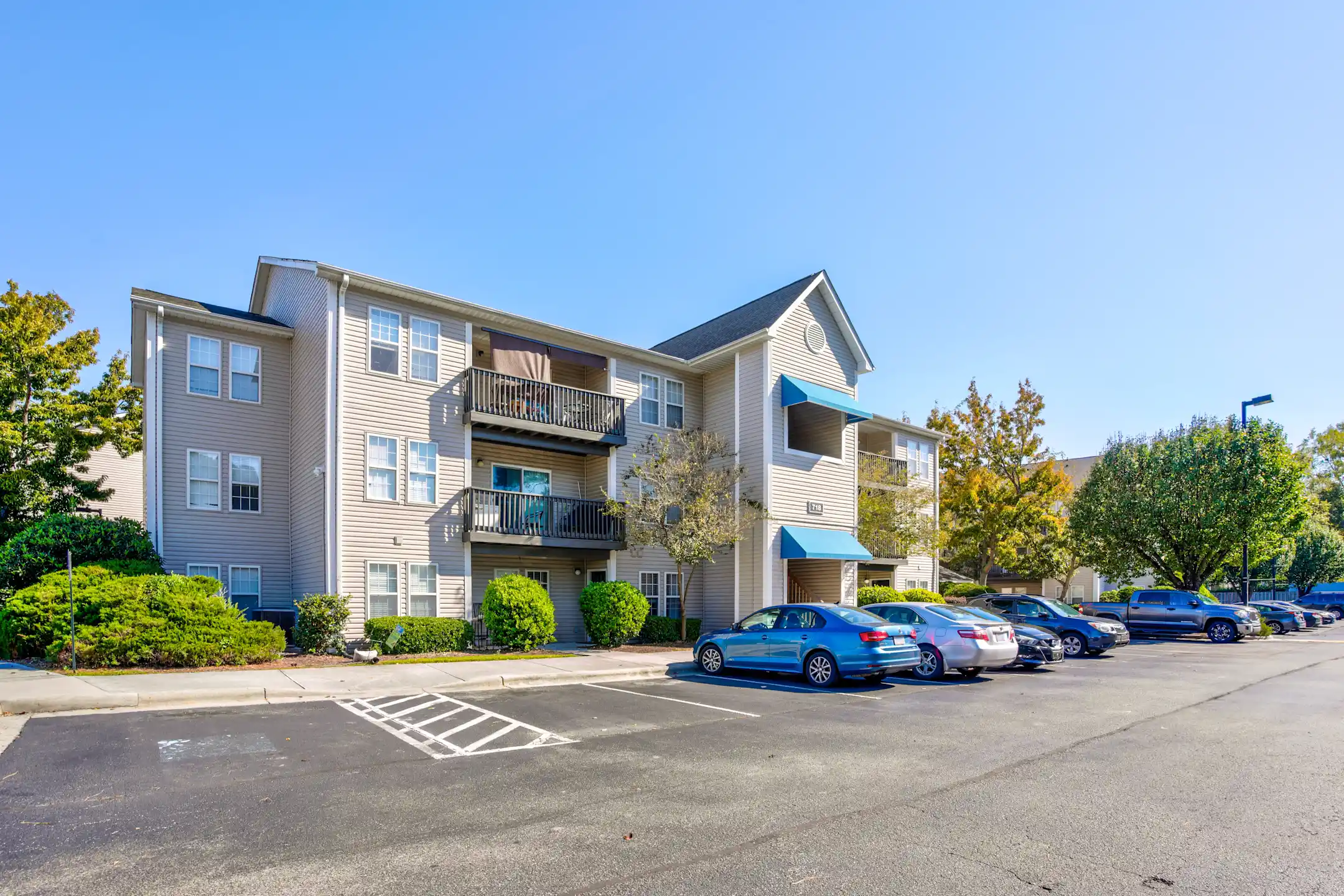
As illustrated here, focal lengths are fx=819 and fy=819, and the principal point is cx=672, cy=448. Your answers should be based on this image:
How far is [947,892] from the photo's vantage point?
481 cm

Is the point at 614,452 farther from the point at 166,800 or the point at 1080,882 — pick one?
the point at 1080,882

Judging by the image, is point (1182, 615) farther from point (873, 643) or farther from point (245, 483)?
point (245, 483)

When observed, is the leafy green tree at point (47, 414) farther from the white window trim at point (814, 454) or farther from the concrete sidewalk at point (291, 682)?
the white window trim at point (814, 454)

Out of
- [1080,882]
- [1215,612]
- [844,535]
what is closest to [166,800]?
[1080,882]

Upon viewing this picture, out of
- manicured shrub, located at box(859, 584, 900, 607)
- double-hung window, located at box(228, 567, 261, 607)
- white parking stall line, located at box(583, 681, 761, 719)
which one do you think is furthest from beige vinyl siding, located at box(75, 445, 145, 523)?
manicured shrub, located at box(859, 584, 900, 607)

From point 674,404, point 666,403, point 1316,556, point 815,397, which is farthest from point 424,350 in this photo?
point 1316,556

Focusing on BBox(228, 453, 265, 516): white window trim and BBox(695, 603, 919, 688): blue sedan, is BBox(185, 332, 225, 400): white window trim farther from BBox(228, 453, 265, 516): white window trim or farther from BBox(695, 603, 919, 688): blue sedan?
BBox(695, 603, 919, 688): blue sedan

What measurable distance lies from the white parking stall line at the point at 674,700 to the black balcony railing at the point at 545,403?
29.1 ft

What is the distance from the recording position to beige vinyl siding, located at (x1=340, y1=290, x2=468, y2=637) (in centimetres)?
1877

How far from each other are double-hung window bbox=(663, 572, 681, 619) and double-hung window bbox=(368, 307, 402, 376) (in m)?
10.0

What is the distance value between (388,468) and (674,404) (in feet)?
30.8

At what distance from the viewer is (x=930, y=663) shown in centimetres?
1518

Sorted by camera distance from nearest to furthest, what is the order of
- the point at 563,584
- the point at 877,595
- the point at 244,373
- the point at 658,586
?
the point at 244,373, the point at 563,584, the point at 658,586, the point at 877,595

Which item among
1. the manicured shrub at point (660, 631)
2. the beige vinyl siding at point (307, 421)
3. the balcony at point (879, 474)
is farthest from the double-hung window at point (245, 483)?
the balcony at point (879, 474)
